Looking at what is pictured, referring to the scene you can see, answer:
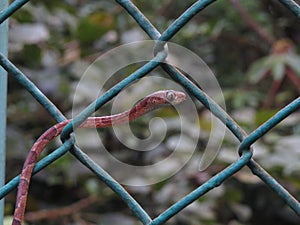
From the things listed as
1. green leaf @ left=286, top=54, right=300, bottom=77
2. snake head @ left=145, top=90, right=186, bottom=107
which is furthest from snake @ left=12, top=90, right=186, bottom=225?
green leaf @ left=286, top=54, right=300, bottom=77

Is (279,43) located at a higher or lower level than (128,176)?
lower

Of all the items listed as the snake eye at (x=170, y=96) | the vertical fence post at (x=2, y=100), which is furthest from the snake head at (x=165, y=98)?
the vertical fence post at (x=2, y=100)

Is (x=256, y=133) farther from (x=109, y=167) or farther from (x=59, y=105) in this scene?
(x=59, y=105)

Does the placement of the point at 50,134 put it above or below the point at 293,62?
above

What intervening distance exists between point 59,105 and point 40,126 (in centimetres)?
7

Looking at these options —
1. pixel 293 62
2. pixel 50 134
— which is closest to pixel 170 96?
pixel 50 134

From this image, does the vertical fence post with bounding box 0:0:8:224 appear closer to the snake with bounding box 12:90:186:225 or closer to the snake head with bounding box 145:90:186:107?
the snake with bounding box 12:90:186:225

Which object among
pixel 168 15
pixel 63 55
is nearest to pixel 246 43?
Result: pixel 168 15

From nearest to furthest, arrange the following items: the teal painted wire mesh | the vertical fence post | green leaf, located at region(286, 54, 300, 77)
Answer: the teal painted wire mesh, the vertical fence post, green leaf, located at region(286, 54, 300, 77)

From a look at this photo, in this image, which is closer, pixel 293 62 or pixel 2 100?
pixel 2 100

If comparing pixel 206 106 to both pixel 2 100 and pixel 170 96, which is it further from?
pixel 2 100

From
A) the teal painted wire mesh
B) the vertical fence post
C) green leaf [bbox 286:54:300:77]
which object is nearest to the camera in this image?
the teal painted wire mesh

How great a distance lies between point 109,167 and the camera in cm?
125

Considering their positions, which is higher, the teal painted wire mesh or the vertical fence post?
the vertical fence post
